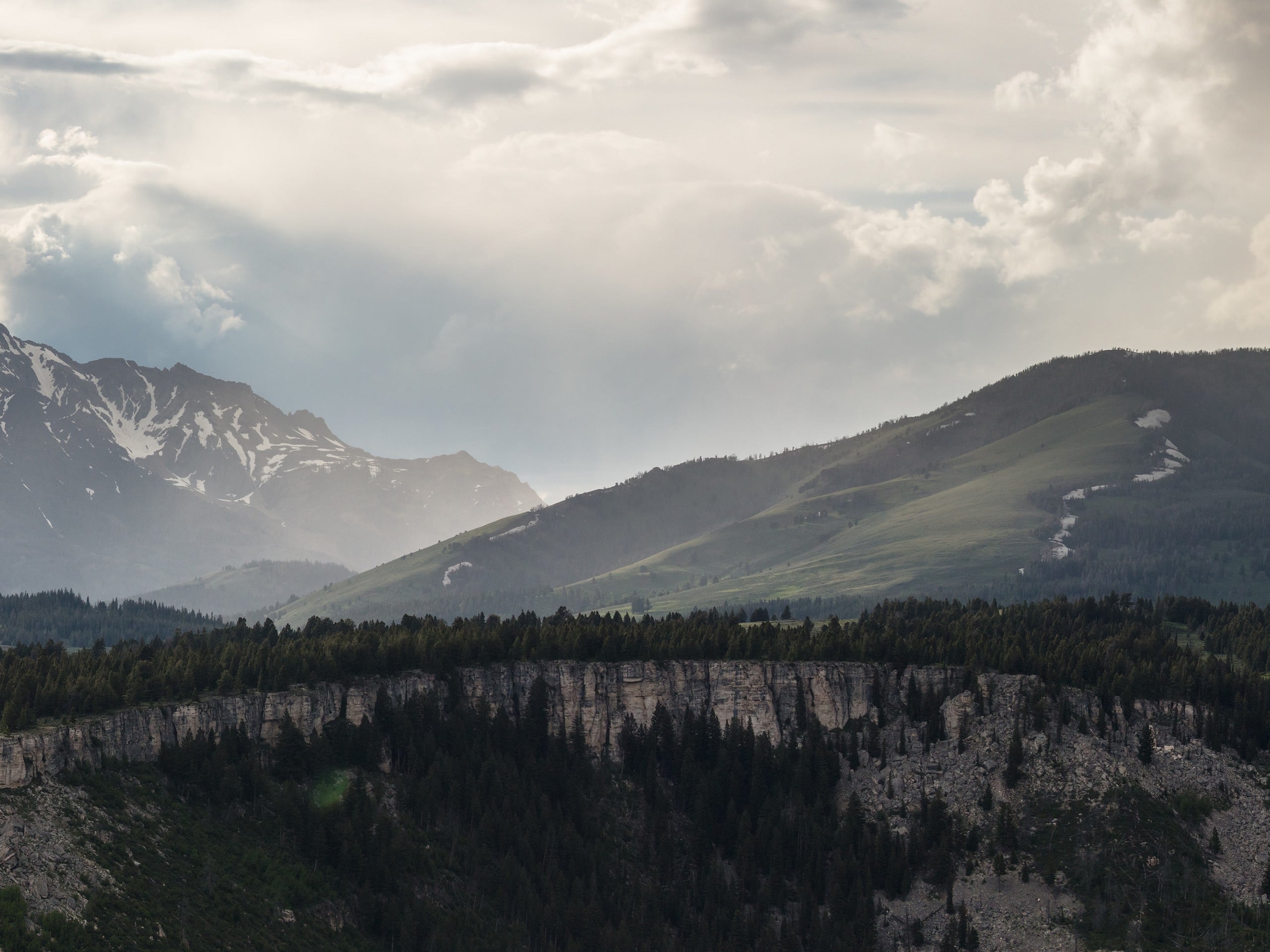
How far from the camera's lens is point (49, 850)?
155875mm

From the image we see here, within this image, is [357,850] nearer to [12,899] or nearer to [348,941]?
[348,941]

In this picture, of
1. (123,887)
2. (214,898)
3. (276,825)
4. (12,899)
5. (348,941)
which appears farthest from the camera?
(276,825)

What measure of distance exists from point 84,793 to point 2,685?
103 ft

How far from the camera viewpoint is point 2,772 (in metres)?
166

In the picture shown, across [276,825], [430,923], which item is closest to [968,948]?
[430,923]

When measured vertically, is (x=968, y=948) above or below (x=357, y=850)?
below

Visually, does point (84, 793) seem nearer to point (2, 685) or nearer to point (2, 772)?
point (2, 772)

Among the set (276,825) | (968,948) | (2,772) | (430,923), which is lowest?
(968,948)

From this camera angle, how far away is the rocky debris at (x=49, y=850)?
482 ft

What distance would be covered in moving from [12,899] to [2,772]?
2772 centimetres

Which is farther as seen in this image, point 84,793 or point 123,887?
point 84,793

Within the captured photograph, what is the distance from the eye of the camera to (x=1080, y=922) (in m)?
196

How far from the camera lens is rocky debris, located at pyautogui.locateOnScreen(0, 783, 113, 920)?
146875 millimetres

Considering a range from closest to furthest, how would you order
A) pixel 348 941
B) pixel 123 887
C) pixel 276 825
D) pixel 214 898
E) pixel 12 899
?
pixel 12 899
pixel 123 887
pixel 214 898
pixel 348 941
pixel 276 825
